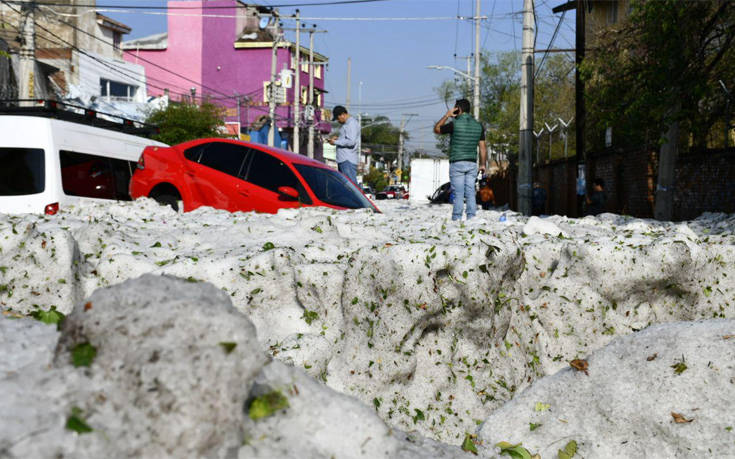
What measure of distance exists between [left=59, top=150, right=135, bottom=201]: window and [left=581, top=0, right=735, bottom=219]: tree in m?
8.80

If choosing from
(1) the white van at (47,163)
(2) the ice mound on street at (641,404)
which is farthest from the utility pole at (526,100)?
(2) the ice mound on street at (641,404)

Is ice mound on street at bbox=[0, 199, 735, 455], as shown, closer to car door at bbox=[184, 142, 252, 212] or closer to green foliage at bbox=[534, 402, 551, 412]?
green foliage at bbox=[534, 402, 551, 412]

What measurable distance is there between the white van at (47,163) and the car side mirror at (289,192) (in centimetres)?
298

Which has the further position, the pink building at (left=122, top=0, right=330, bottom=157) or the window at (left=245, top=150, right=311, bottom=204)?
the pink building at (left=122, top=0, right=330, bottom=157)

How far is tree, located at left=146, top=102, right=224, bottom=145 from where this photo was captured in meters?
38.8

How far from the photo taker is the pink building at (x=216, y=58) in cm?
5453

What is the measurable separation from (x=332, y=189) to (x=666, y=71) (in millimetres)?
6705

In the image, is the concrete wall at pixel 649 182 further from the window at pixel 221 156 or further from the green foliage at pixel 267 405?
the green foliage at pixel 267 405

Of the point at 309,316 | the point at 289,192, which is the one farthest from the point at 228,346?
the point at 289,192

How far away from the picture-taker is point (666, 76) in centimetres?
1225

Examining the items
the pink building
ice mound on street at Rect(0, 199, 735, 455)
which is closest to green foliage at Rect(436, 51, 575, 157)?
the pink building

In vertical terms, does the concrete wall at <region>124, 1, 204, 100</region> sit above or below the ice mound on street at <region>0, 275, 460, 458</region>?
above

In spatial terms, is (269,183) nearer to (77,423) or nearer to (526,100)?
(77,423)

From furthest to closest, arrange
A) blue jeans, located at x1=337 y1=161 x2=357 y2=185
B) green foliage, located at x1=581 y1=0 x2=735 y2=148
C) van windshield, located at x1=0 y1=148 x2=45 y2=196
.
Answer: blue jeans, located at x1=337 y1=161 x2=357 y2=185 → green foliage, located at x1=581 y1=0 x2=735 y2=148 → van windshield, located at x1=0 y1=148 x2=45 y2=196
